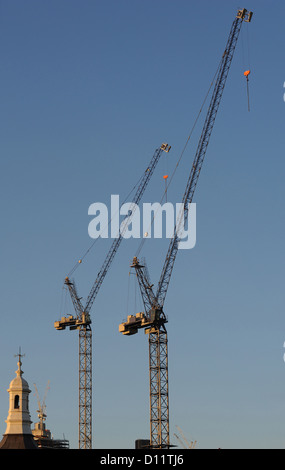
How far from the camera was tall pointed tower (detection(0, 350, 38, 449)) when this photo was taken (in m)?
188

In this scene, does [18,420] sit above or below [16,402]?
below

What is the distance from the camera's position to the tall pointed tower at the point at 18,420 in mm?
188250

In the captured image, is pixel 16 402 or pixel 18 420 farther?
pixel 16 402

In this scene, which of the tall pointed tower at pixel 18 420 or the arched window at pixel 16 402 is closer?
the tall pointed tower at pixel 18 420

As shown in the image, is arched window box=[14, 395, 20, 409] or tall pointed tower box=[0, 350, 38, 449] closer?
tall pointed tower box=[0, 350, 38, 449]

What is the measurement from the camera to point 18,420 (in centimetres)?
19162
